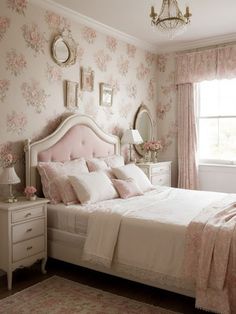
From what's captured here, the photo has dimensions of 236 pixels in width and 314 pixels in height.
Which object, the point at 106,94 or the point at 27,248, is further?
the point at 106,94

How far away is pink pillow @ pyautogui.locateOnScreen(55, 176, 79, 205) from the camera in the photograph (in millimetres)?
3305

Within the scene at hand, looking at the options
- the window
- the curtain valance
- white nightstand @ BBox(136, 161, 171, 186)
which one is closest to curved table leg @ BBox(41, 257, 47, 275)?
white nightstand @ BBox(136, 161, 171, 186)

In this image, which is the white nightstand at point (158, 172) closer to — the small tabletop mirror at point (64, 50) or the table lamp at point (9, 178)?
the small tabletop mirror at point (64, 50)

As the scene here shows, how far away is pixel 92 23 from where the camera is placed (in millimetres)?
4227

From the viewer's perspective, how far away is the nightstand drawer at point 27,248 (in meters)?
2.88

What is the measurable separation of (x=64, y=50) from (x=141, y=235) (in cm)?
237

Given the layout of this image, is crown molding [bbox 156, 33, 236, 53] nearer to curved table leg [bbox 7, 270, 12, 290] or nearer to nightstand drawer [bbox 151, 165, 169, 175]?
nightstand drawer [bbox 151, 165, 169, 175]

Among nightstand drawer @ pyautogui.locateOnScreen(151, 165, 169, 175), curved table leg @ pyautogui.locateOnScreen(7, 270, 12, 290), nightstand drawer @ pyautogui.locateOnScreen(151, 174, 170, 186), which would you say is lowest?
curved table leg @ pyautogui.locateOnScreen(7, 270, 12, 290)

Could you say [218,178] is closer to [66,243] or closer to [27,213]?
[66,243]

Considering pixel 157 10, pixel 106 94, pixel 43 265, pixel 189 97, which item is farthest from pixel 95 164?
pixel 189 97

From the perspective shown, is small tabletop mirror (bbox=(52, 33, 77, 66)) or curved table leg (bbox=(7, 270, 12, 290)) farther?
Answer: small tabletop mirror (bbox=(52, 33, 77, 66))

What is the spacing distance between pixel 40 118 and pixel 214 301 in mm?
2454

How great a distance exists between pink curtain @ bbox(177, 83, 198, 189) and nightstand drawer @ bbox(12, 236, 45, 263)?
Result: 291 centimetres

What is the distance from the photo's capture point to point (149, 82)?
554 centimetres
